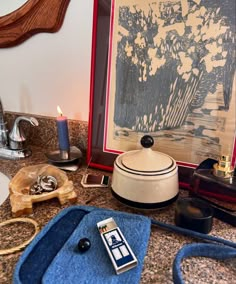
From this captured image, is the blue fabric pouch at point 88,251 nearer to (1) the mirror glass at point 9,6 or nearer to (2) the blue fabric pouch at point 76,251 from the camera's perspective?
(2) the blue fabric pouch at point 76,251

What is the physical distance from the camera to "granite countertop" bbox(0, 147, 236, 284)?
402mm

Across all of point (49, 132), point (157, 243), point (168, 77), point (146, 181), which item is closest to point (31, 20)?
point (49, 132)

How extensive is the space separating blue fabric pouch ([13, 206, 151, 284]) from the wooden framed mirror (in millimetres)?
492

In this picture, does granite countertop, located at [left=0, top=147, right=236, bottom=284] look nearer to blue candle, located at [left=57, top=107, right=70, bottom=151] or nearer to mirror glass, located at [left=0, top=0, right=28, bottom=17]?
blue candle, located at [left=57, top=107, right=70, bottom=151]

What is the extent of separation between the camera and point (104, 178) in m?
0.64

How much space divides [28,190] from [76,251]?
230mm

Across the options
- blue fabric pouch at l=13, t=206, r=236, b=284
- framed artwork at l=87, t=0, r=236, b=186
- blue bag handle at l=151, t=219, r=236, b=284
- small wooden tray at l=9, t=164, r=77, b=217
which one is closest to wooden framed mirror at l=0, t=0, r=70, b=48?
framed artwork at l=87, t=0, r=236, b=186

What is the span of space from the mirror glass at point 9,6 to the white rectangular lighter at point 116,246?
63cm

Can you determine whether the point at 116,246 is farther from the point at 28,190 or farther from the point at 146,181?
the point at 28,190

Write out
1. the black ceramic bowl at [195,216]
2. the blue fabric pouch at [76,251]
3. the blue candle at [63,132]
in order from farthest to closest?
the blue candle at [63,132] < the black ceramic bowl at [195,216] < the blue fabric pouch at [76,251]

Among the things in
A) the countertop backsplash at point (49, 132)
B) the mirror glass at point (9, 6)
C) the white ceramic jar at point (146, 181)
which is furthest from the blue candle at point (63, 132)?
the mirror glass at point (9, 6)

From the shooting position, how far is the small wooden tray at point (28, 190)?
526mm

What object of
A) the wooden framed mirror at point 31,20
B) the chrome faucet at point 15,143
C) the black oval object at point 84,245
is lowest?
the black oval object at point 84,245

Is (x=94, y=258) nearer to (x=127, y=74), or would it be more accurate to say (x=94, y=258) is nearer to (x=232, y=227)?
(x=232, y=227)
